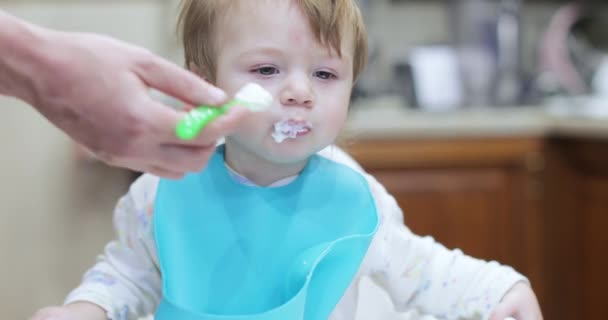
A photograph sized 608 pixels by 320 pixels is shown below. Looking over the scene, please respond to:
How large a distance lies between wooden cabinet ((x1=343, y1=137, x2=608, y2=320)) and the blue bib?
1168 millimetres

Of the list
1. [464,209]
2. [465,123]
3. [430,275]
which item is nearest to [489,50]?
[465,123]

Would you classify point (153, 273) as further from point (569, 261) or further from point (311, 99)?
point (569, 261)

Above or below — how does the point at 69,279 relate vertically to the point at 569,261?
below

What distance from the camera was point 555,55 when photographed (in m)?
2.51

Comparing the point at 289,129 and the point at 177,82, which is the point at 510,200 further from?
the point at 177,82

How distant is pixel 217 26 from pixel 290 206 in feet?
0.74

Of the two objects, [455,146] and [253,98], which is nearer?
[253,98]

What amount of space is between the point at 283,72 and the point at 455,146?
1344 mm

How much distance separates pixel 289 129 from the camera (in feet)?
2.77

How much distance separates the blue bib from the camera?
0.87 metres

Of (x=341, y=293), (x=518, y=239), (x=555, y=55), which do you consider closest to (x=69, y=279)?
(x=518, y=239)

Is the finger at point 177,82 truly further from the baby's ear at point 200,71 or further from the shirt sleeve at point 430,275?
the shirt sleeve at point 430,275

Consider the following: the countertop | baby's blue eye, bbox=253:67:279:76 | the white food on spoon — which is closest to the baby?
baby's blue eye, bbox=253:67:279:76

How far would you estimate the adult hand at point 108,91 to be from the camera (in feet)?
2.20
